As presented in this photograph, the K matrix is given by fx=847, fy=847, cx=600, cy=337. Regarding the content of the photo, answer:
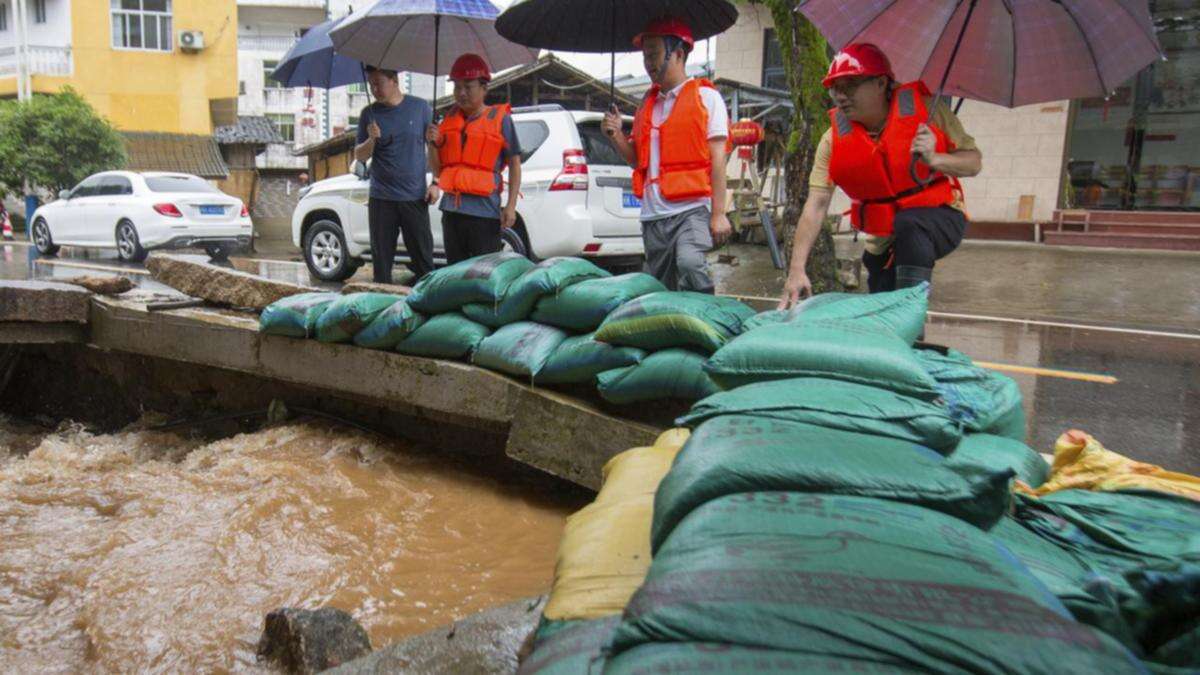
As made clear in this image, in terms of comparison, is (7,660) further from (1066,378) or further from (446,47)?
(1066,378)

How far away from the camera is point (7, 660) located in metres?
2.63

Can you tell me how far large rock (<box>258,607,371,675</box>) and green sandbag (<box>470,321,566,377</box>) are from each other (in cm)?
136

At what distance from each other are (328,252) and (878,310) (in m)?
7.96

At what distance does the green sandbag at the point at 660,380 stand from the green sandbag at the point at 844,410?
0.99m

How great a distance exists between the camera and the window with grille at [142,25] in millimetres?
25016

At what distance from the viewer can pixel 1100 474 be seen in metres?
2.07

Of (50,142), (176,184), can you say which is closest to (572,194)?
(176,184)

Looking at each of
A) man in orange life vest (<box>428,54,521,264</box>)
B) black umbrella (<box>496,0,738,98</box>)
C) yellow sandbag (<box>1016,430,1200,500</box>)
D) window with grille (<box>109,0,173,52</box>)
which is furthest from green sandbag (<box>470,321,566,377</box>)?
window with grille (<box>109,0,173,52</box>)

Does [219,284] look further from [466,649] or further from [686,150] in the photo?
[466,649]

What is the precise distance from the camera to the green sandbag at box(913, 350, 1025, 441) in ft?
7.48

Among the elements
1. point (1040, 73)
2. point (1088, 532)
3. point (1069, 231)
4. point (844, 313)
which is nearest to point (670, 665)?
point (1088, 532)

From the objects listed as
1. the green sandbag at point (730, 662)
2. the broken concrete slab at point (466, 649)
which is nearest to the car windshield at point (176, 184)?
the broken concrete slab at point (466, 649)

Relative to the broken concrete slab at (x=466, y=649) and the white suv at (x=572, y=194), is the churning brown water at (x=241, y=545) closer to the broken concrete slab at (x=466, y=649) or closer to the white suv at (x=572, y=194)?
the broken concrete slab at (x=466, y=649)

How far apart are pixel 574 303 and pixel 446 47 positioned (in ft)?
9.83
